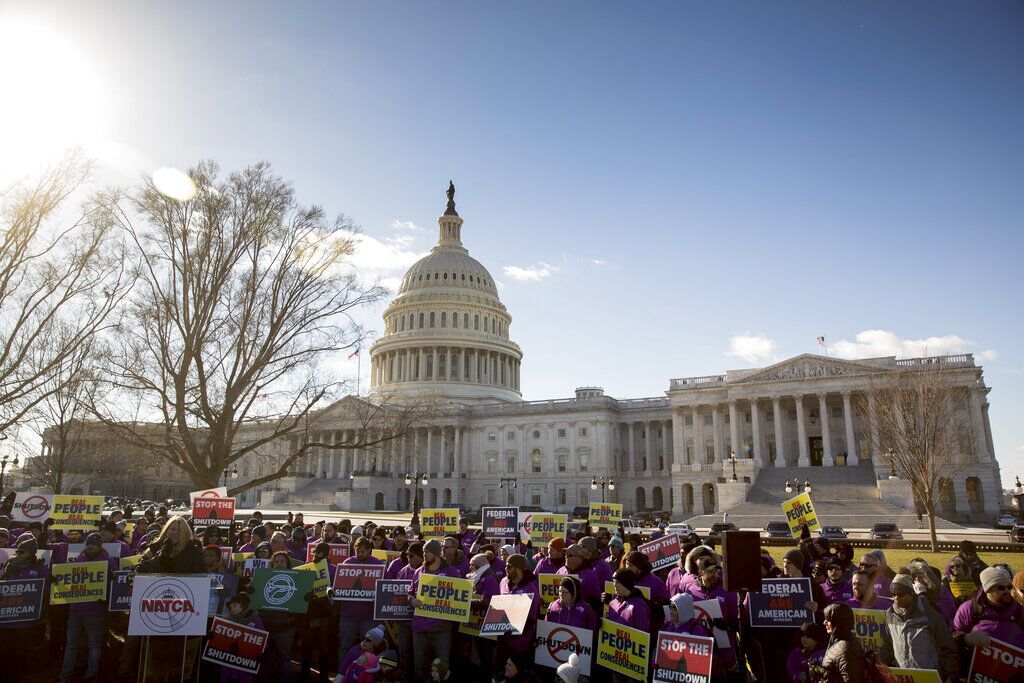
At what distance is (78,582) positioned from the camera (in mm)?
11867

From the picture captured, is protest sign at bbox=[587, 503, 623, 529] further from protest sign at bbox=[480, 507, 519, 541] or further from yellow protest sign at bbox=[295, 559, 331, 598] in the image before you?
yellow protest sign at bbox=[295, 559, 331, 598]

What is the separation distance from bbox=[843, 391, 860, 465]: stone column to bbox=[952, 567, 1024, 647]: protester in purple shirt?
2694 inches

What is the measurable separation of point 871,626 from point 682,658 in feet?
8.37

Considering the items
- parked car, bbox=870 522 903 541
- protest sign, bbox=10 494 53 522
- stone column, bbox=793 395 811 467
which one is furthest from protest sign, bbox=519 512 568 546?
stone column, bbox=793 395 811 467

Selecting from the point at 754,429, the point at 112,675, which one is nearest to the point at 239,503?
the point at 754,429

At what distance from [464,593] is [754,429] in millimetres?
70866

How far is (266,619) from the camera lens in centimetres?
1134

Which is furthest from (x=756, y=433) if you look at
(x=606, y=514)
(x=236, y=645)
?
(x=236, y=645)

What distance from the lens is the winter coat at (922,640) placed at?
8.09m

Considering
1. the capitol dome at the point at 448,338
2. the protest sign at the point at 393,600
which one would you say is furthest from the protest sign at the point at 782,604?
the capitol dome at the point at 448,338

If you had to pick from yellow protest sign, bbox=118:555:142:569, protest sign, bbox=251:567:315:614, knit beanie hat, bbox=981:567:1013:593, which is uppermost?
knit beanie hat, bbox=981:567:1013:593

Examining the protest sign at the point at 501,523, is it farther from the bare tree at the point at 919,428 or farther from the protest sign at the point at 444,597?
the bare tree at the point at 919,428

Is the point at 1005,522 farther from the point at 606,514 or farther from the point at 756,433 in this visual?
the point at 606,514

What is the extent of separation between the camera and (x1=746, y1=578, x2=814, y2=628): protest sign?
9789 millimetres
